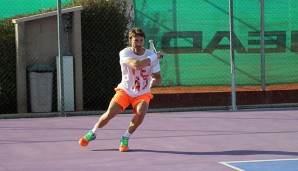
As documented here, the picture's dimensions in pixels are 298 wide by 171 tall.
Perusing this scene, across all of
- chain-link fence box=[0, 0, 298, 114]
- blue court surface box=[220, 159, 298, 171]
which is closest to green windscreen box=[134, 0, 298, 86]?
chain-link fence box=[0, 0, 298, 114]

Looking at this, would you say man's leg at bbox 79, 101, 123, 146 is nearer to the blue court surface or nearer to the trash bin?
the blue court surface

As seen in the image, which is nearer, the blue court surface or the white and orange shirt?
the blue court surface

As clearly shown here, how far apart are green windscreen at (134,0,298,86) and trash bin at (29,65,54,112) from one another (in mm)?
2221

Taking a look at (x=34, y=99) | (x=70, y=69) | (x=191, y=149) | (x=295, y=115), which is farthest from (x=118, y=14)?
(x=191, y=149)

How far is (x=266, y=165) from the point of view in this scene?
7121 mm

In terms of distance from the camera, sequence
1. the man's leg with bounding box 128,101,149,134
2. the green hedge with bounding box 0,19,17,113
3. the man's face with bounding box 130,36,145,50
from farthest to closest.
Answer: the green hedge with bounding box 0,19,17,113 → the man's leg with bounding box 128,101,149,134 → the man's face with bounding box 130,36,145,50

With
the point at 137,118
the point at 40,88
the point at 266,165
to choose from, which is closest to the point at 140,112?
the point at 137,118

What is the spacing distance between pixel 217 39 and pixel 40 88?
12.9 ft

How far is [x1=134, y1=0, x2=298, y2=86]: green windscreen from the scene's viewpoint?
13.8 metres

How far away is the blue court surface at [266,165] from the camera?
690 centimetres

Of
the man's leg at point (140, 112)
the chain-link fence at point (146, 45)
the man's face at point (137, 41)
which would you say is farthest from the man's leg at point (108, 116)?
the chain-link fence at point (146, 45)

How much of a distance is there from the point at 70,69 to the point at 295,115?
4232 mm

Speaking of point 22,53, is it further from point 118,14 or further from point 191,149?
point 191,149

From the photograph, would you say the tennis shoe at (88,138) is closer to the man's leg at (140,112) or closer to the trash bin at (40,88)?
the man's leg at (140,112)
